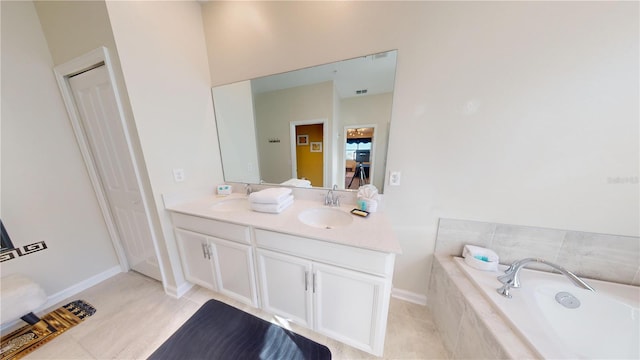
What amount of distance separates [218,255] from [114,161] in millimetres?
1209

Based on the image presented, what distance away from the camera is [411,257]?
148 centimetres

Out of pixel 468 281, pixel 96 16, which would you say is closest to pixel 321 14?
pixel 96 16

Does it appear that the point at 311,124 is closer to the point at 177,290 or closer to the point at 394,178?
the point at 394,178

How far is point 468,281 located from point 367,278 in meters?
0.77

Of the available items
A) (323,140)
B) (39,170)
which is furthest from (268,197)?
(39,170)

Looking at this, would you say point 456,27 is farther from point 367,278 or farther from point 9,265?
point 9,265

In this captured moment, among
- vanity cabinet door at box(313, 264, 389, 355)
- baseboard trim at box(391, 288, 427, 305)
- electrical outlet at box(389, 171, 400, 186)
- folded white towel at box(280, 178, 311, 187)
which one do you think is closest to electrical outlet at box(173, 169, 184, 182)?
folded white towel at box(280, 178, 311, 187)

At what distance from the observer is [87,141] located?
5.09ft

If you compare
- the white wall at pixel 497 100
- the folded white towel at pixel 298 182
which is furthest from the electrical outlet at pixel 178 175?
the white wall at pixel 497 100

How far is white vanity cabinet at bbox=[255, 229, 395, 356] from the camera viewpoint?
0.97m

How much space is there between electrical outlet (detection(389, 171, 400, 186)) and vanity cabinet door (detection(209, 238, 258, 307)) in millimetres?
1182

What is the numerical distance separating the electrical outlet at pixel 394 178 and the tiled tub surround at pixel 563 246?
0.46 metres

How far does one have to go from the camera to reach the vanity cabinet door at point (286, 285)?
1.13 meters

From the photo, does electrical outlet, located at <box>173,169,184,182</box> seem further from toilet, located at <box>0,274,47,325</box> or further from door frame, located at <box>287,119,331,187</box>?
toilet, located at <box>0,274,47,325</box>
